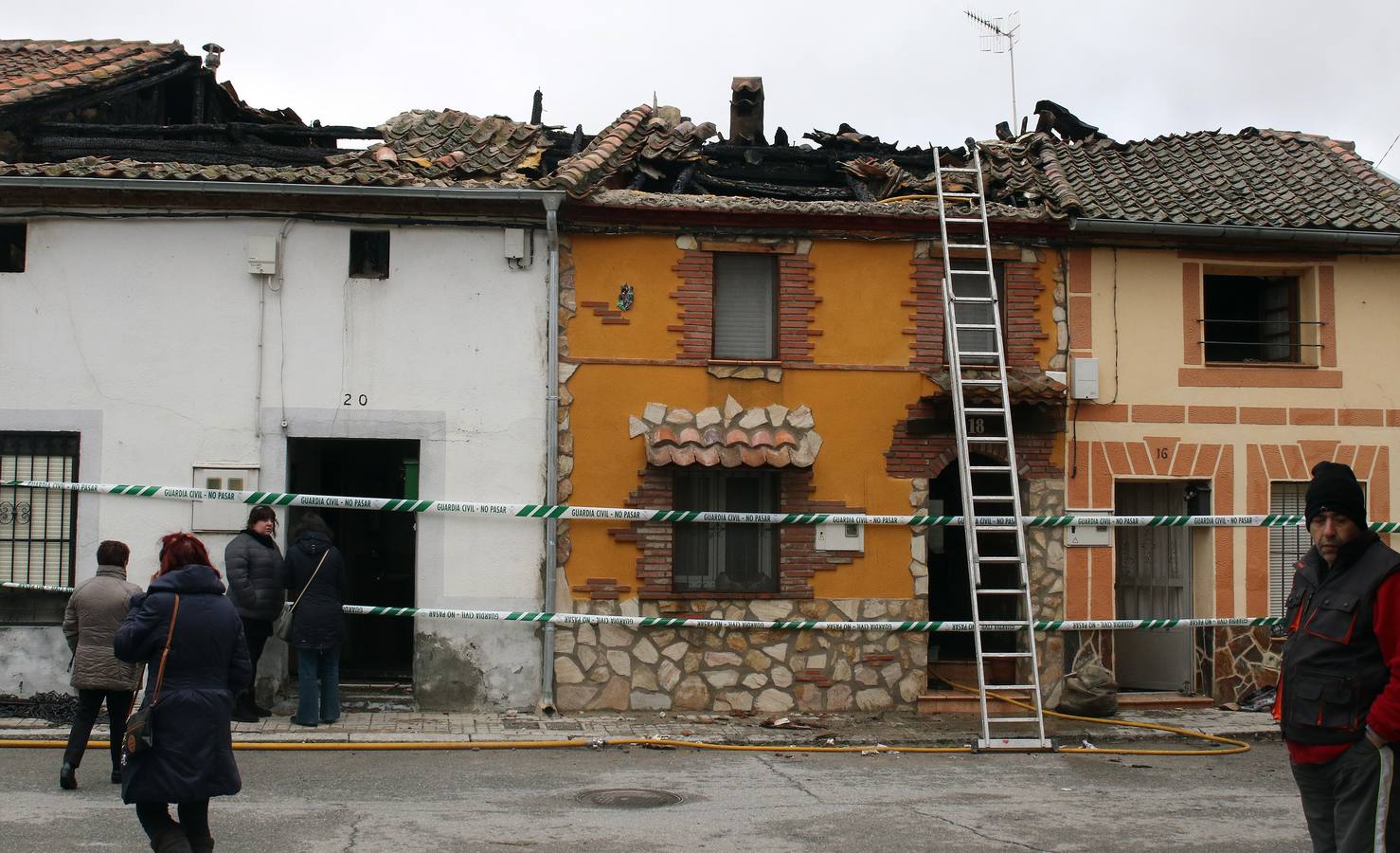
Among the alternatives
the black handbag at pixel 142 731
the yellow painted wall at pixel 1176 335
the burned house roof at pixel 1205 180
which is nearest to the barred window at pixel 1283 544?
the yellow painted wall at pixel 1176 335

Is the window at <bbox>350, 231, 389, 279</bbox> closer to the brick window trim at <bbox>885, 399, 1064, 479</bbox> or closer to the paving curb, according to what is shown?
the paving curb

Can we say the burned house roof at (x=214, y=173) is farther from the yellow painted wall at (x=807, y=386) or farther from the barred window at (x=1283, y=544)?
the barred window at (x=1283, y=544)

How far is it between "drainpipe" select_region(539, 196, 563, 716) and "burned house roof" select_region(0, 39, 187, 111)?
5.54m

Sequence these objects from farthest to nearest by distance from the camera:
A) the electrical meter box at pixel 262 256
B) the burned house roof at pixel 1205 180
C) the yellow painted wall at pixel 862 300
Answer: the burned house roof at pixel 1205 180
the yellow painted wall at pixel 862 300
the electrical meter box at pixel 262 256

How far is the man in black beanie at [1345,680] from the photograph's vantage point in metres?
5.35

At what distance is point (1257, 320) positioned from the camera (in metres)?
14.1

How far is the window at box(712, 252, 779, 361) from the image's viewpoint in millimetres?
13000

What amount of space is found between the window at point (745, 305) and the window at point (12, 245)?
21.2 feet

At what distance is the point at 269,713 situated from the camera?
1183cm

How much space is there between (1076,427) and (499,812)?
7.38 meters

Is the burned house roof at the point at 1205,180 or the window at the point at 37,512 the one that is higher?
the burned house roof at the point at 1205,180

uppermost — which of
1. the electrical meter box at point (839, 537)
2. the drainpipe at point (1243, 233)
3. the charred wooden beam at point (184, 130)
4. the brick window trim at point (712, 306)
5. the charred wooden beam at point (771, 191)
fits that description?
the charred wooden beam at point (184, 130)

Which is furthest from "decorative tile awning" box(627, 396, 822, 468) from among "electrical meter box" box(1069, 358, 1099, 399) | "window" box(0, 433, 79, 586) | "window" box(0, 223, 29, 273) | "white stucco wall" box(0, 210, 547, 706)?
"window" box(0, 223, 29, 273)

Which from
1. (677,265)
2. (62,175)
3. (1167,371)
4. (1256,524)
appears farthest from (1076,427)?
(62,175)
